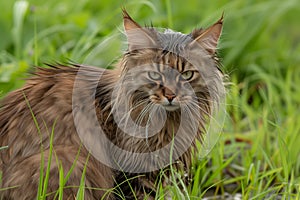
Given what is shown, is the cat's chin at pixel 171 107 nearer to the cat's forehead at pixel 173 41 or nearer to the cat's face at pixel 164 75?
the cat's face at pixel 164 75

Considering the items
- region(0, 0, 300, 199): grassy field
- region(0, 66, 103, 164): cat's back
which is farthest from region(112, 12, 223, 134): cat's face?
region(0, 0, 300, 199): grassy field

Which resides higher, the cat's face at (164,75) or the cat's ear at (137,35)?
the cat's ear at (137,35)

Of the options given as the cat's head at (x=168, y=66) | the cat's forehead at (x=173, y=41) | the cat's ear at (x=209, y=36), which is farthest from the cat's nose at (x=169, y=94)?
the cat's ear at (x=209, y=36)

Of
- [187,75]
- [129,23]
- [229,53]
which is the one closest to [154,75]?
[187,75]

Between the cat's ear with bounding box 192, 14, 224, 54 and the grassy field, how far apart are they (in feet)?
2.21

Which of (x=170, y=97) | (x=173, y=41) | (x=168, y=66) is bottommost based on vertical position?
(x=170, y=97)

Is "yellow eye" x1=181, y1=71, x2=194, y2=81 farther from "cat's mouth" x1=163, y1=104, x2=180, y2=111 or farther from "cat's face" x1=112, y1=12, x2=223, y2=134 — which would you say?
"cat's mouth" x1=163, y1=104, x2=180, y2=111

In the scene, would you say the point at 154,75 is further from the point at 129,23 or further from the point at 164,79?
the point at 129,23

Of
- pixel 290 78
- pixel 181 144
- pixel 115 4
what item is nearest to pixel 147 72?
pixel 181 144

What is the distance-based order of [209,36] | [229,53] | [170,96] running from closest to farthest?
[170,96] < [209,36] < [229,53]

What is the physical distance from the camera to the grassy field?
14.2 feet

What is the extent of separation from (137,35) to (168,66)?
0.20m

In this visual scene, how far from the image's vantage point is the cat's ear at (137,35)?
11.2 ft

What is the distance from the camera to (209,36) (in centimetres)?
347
